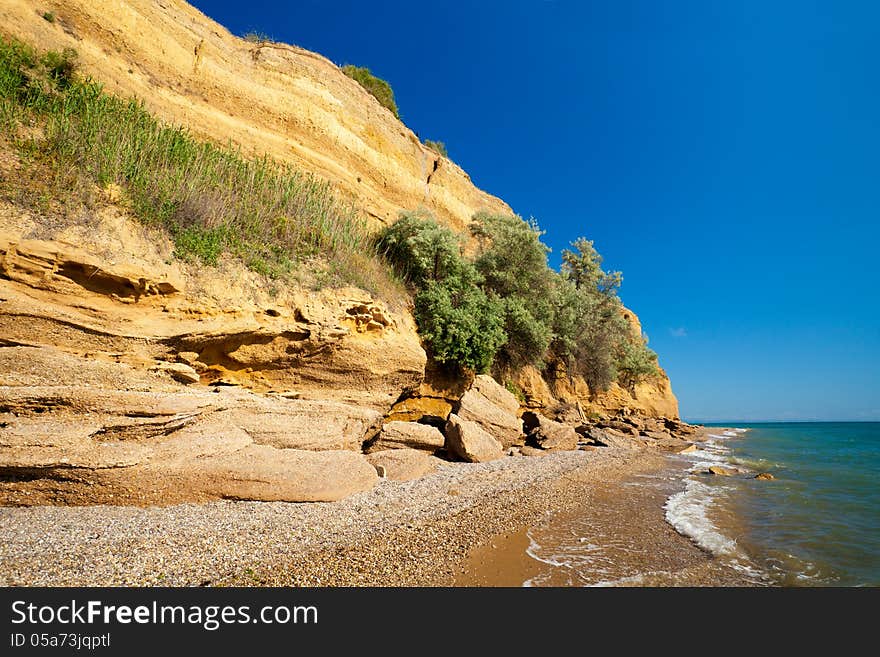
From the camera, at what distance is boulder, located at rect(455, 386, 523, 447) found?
13148 millimetres

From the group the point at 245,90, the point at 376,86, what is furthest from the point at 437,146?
the point at 245,90

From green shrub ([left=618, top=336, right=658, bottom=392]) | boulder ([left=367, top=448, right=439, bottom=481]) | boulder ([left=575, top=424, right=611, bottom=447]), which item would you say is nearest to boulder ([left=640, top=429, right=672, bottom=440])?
boulder ([left=575, top=424, right=611, bottom=447])

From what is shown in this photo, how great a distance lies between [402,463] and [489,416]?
14.8 ft

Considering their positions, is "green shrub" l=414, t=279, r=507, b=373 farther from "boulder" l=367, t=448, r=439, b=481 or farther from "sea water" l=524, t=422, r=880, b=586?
"sea water" l=524, t=422, r=880, b=586

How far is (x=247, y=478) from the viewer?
22.3 feet

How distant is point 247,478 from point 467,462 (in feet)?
22.0

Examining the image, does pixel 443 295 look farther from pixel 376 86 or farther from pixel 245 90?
pixel 376 86

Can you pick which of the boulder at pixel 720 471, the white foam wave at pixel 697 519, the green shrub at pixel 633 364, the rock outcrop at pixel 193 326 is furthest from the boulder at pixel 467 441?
the green shrub at pixel 633 364

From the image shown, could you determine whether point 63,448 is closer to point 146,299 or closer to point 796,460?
point 146,299

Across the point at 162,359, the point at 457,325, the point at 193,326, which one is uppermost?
the point at 457,325

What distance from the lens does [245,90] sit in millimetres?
17297

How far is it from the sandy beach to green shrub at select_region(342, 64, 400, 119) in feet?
92.7

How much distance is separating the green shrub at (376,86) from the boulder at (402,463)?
25.7 m

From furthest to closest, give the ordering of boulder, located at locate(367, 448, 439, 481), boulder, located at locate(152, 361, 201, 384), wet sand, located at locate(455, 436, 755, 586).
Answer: boulder, located at locate(367, 448, 439, 481), boulder, located at locate(152, 361, 201, 384), wet sand, located at locate(455, 436, 755, 586)
